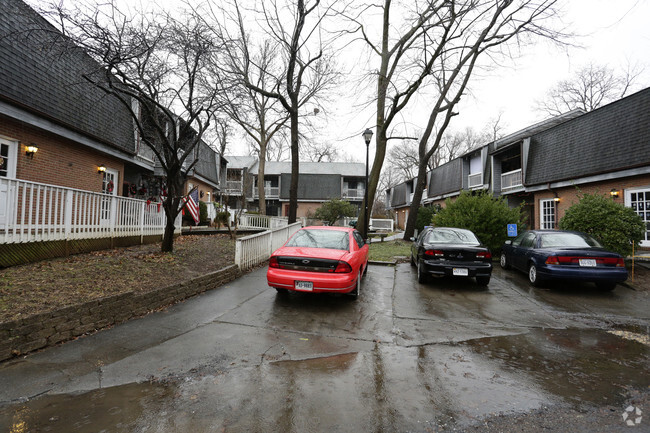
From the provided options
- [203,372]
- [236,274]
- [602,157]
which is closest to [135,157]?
[236,274]

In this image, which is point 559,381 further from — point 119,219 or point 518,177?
point 518,177

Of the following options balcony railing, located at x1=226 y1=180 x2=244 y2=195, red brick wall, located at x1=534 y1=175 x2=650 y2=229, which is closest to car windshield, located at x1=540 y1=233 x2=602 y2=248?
red brick wall, located at x1=534 y1=175 x2=650 y2=229

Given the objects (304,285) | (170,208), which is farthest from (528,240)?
(170,208)

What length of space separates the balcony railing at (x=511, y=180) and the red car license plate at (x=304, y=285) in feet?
52.7

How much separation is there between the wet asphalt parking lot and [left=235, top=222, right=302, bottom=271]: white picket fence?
268cm

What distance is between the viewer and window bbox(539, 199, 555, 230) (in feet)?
49.3

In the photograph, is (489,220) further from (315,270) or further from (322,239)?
(315,270)

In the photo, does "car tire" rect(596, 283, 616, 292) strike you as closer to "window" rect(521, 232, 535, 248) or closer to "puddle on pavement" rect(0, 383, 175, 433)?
"window" rect(521, 232, 535, 248)

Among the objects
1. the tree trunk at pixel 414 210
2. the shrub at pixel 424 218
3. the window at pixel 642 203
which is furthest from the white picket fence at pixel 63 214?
the shrub at pixel 424 218

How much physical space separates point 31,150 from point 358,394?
33.8 feet

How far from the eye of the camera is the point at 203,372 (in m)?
3.21

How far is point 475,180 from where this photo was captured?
2136 cm

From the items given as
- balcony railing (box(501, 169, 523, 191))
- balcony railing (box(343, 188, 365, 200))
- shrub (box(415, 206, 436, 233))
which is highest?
balcony railing (box(343, 188, 365, 200))

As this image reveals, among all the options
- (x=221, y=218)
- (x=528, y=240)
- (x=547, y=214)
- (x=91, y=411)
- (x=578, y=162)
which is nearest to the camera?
(x=91, y=411)
